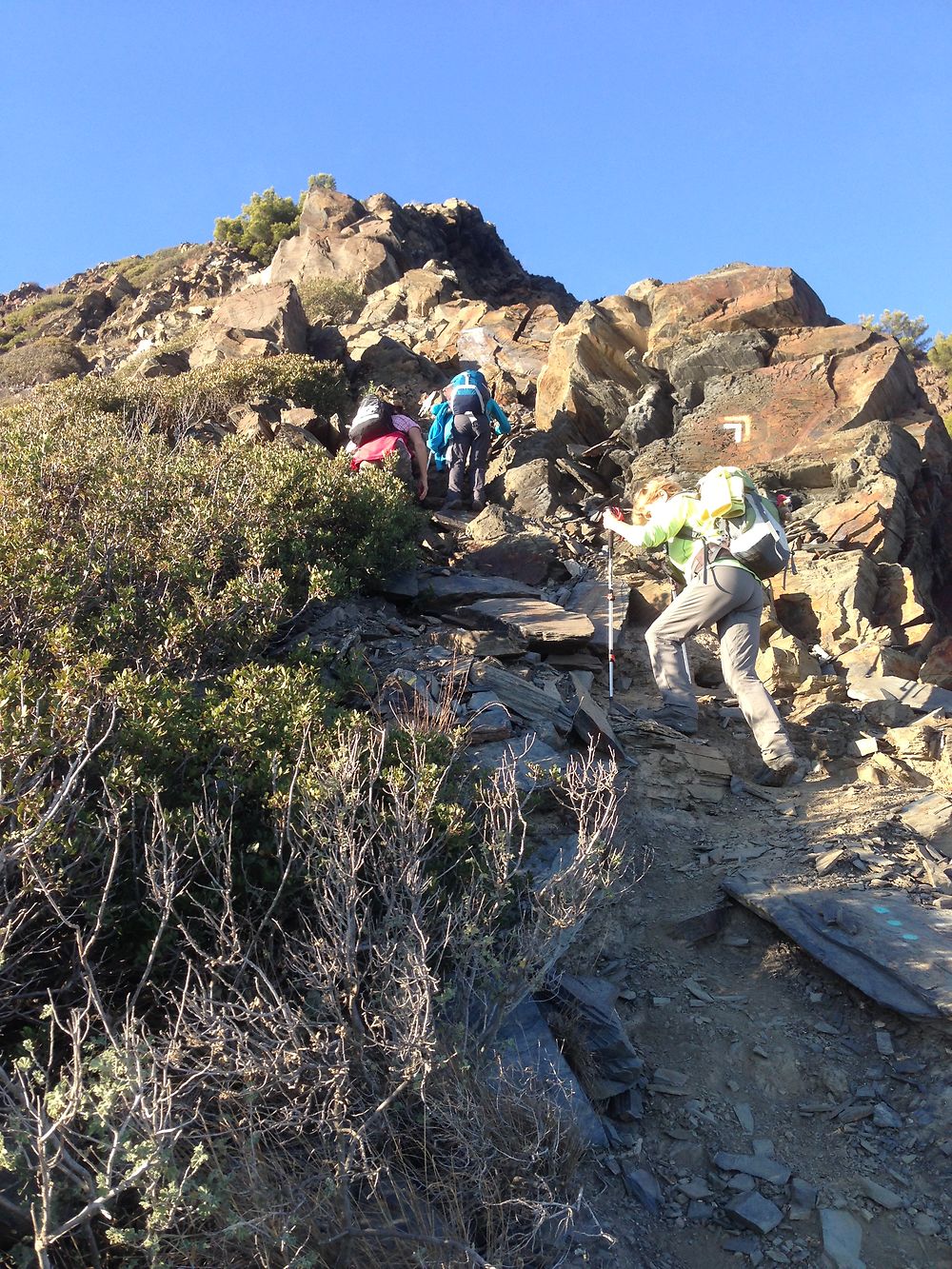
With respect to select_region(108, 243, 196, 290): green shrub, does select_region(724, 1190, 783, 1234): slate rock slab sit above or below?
below

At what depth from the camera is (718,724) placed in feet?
25.3

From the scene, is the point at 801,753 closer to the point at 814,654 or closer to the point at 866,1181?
the point at 814,654

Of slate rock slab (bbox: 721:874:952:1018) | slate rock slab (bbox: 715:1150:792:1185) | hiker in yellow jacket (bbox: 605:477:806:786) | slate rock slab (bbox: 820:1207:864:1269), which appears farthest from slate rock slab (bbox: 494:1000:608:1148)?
hiker in yellow jacket (bbox: 605:477:806:786)

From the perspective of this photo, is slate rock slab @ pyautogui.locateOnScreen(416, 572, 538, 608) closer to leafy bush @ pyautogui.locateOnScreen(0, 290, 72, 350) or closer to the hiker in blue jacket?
the hiker in blue jacket

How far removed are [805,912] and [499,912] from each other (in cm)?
186

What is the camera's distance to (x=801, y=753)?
725 cm


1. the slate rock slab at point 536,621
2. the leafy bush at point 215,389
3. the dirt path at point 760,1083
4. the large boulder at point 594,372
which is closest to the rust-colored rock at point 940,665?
the slate rock slab at point 536,621

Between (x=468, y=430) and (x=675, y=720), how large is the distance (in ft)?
18.3

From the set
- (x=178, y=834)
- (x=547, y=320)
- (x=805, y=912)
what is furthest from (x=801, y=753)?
(x=547, y=320)

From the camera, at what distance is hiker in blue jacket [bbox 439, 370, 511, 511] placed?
38.3 feet

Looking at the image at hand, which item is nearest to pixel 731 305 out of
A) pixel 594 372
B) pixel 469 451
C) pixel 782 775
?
pixel 594 372

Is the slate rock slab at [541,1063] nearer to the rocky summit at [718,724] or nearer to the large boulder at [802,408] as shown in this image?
the rocky summit at [718,724]

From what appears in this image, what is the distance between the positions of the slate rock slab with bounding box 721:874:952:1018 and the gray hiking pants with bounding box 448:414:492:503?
7.45 metres

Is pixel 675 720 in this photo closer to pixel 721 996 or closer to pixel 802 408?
pixel 721 996
